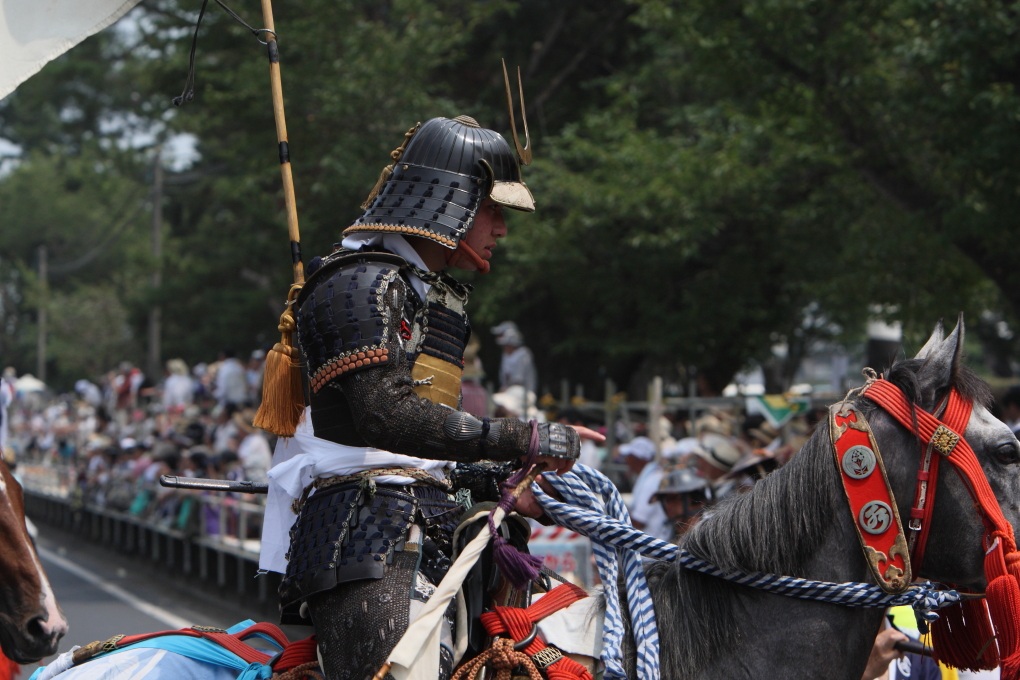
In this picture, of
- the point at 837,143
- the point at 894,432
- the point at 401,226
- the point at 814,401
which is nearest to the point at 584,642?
the point at 894,432

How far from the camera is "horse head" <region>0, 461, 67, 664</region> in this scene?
3.60 metres

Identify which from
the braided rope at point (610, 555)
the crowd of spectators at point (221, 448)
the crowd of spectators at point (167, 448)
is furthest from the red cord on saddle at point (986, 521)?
the crowd of spectators at point (167, 448)

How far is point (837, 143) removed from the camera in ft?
44.9

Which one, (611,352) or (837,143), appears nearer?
(837,143)

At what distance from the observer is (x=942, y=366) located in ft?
11.0

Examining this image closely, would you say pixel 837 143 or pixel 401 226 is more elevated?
pixel 837 143

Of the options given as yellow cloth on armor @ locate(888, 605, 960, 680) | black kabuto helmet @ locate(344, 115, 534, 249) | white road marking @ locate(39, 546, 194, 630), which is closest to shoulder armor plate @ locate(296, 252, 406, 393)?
black kabuto helmet @ locate(344, 115, 534, 249)

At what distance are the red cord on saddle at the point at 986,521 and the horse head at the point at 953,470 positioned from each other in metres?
0.03

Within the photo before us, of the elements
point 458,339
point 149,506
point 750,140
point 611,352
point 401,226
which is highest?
point 750,140

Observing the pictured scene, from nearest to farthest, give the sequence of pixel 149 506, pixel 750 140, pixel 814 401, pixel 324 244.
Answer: pixel 814 401
pixel 750 140
pixel 149 506
pixel 324 244

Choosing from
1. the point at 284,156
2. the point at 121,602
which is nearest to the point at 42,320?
the point at 121,602

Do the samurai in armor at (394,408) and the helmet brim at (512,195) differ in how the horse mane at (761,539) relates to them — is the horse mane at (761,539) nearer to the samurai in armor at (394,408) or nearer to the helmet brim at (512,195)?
the samurai in armor at (394,408)

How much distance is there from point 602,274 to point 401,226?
16.9m

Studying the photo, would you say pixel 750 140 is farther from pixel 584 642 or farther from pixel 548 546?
pixel 584 642
